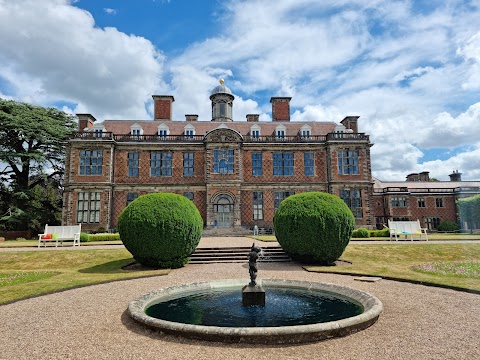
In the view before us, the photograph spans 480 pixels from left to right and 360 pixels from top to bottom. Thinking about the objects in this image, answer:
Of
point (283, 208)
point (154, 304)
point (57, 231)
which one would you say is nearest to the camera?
point (154, 304)

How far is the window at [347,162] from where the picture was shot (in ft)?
109

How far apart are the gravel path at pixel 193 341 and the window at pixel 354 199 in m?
23.2

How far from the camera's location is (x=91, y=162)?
31.7m

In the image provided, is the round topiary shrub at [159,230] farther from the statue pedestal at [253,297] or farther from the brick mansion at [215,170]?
the brick mansion at [215,170]

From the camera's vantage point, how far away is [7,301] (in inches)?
356

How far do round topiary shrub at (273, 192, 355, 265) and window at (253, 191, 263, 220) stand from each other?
1721 cm

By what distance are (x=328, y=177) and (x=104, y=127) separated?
23.9 metres

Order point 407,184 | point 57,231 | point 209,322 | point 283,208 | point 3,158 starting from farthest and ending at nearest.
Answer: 1. point 407,184
2. point 3,158
3. point 57,231
4. point 283,208
5. point 209,322

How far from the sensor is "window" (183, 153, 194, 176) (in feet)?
108

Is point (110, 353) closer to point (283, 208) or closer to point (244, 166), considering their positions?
point (283, 208)

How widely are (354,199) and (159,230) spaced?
957 inches

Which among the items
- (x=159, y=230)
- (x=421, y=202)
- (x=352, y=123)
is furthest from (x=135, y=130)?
(x=421, y=202)

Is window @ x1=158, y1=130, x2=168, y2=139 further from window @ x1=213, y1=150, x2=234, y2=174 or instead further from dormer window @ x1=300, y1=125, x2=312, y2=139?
dormer window @ x1=300, y1=125, x2=312, y2=139

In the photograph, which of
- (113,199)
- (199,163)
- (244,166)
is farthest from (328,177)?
(113,199)
